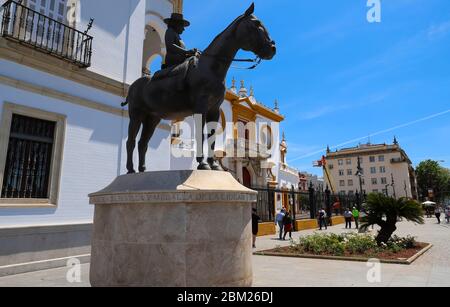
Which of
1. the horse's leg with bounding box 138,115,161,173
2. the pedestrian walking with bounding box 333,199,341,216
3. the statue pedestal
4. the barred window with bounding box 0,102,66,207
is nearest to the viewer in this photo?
the statue pedestal

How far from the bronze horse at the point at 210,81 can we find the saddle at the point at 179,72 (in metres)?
0.04

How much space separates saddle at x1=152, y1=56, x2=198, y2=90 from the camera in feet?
15.6

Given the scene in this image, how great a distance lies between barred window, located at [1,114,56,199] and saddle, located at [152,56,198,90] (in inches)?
211

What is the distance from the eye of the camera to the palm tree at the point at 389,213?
10992mm

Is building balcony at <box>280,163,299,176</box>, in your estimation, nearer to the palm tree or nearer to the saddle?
the palm tree

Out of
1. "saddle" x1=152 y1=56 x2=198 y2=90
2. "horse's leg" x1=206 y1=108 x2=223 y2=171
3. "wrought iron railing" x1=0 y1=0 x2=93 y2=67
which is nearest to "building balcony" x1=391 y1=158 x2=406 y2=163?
"wrought iron railing" x1=0 y1=0 x2=93 y2=67

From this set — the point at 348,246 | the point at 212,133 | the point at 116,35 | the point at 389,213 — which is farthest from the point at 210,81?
the point at 389,213

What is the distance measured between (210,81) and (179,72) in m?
0.54

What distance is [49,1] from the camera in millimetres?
9359

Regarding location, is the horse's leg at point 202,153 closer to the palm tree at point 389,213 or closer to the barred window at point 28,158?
the barred window at point 28,158

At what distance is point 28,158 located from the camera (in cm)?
850
